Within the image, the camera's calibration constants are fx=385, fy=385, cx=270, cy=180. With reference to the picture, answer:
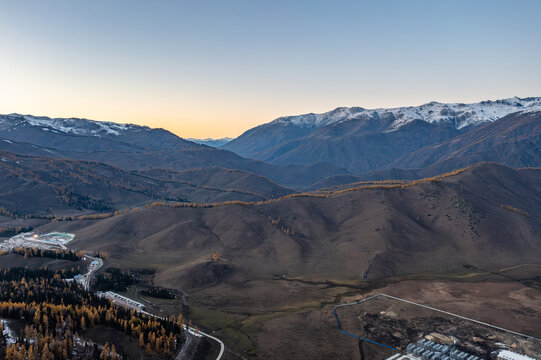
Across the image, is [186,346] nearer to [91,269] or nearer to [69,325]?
[69,325]

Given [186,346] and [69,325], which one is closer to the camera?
[69,325]

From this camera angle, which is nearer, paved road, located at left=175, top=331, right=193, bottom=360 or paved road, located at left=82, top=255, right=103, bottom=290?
paved road, located at left=175, top=331, right=193, bottom=360

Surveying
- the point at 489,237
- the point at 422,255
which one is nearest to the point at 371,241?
the point at 422,255

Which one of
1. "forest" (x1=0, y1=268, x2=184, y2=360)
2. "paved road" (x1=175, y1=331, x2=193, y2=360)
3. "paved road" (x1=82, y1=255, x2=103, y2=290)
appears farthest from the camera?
"paved road" (x1=82, y1=255, x2=103, y2=290)

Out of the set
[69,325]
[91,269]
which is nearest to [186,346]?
[69,325]

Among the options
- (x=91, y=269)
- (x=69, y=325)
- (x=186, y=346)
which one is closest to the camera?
(x=69, y=325)

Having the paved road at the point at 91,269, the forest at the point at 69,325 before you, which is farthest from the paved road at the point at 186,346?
the paved road at the point at 91,269

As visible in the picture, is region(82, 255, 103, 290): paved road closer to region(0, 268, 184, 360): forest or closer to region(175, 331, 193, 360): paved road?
region(0, 268, 184, 360): forest

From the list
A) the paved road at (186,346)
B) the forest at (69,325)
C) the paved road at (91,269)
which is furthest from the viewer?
the paved road at (91,269)

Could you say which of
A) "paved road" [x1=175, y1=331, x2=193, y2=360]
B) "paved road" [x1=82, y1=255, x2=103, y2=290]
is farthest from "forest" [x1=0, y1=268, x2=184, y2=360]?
"paved road" [x1=82, y1=255, x2=103, y2=290]

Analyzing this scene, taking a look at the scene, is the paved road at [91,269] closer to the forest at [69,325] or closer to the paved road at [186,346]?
the forest at [69,325]

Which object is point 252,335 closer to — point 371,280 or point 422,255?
point 371,280

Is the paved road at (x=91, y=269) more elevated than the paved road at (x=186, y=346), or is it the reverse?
the paved road at (x=91, y=269)
